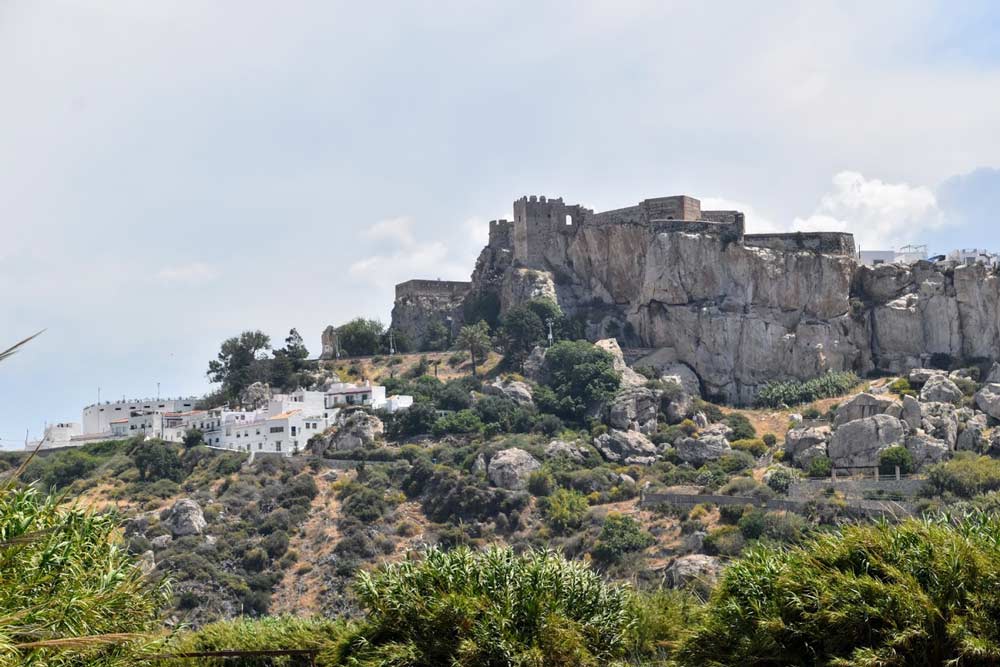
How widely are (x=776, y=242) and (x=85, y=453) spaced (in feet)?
119

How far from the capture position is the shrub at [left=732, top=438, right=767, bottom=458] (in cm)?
5444

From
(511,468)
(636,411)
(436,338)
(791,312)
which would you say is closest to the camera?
(511,468)

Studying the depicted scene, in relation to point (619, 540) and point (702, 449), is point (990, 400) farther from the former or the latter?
point (619, 540)

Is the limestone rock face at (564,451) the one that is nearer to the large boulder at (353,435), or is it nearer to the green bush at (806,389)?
the large boulder at (353,435)

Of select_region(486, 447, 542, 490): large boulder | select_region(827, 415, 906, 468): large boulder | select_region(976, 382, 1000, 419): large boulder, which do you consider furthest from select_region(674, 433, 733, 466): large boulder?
select_region(976, 382, 1000, 419): large boulder

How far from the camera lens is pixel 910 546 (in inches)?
754

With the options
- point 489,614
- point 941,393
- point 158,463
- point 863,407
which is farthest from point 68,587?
point 158,463

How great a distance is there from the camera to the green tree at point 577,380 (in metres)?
60.4

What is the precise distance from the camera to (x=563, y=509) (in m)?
50.8

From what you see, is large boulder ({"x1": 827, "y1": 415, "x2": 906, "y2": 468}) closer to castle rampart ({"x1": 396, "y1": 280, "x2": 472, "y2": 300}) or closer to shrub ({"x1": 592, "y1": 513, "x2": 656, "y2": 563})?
shrub ({"x1": 592, "y1": 513, "x2": 656, "y2": 563})

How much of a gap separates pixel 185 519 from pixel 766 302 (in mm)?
28614

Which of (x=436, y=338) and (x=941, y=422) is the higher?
(x=436, y=338)

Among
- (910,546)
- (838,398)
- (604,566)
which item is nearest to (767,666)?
(910,546)

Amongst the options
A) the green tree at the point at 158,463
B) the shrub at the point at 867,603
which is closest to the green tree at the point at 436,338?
the green tree at the point at 158,463
